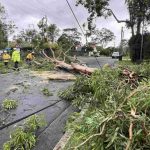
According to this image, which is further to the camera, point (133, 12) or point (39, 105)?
point (133, 12)

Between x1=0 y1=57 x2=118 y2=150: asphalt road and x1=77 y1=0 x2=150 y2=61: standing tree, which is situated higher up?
x1=77 y1=0 x2=150 y2=61: standing tree

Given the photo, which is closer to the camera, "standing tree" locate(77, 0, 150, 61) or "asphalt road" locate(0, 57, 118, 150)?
"asphalt road" locate(0, 57, 118, 150)

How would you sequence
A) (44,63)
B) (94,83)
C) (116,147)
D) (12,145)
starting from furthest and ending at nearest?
(44,63), (94,83), (12,145), (116,147)

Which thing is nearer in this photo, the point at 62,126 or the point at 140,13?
the point at 62,126

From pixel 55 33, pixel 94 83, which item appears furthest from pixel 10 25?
pixel 94 83

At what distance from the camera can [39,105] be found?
9.90 metres

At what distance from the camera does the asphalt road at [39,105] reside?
7.34 metres

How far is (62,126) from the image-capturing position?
8.06m

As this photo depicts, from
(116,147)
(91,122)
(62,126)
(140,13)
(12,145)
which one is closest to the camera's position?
(116,147)

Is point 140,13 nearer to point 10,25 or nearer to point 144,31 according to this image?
point 144,31

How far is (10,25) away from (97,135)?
58256 mm

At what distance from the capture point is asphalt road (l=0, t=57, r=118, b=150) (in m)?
7.34

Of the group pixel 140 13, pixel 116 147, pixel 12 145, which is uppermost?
pixel 140 13

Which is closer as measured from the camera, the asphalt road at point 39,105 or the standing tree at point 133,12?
the asphalt road at point 39,105
